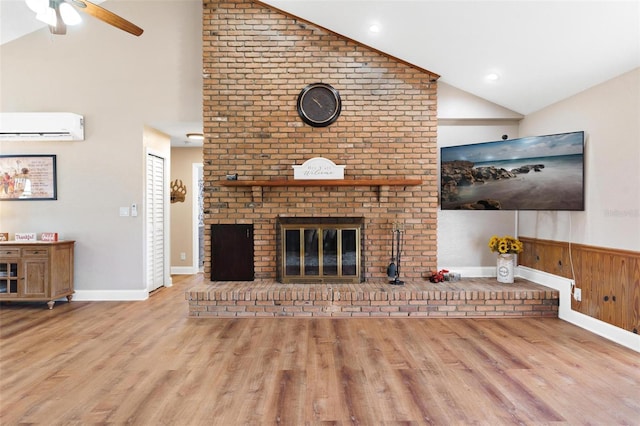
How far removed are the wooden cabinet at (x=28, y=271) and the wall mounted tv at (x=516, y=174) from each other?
15.3ft

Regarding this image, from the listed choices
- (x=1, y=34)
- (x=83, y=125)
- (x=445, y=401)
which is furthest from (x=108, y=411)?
(x=1, y=34)

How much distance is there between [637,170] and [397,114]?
2341 millimetres

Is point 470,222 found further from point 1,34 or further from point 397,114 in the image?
point 1,34

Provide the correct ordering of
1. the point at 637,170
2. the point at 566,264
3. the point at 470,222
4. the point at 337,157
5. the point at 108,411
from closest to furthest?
the point at 108,411 → the point at 637,170 → the point at 566,264 → the point at 337,157 → the point at 470,222

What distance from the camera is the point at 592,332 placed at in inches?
129

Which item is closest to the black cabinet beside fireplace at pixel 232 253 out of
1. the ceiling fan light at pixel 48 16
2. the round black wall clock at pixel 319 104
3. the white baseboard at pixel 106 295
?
the white baseboard at pixel 106 295

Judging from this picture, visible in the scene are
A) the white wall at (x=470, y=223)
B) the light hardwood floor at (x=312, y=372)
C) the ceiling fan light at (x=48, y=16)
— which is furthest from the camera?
the white wall at (x=470, y=223)

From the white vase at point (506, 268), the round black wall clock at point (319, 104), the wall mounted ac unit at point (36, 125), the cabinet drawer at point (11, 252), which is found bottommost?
the white vase at point (506, 268)

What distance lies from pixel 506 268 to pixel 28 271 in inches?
216

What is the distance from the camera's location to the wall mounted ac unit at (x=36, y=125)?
4285mm

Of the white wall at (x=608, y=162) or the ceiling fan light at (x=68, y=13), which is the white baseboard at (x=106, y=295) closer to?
the ceiling fan light at (x=68, y=13)

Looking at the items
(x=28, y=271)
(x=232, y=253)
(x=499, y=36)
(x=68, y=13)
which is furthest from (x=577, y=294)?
(x=28, y=271)

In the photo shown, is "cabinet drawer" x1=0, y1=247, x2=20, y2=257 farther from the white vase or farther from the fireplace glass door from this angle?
the white vase

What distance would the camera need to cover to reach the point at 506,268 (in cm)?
417
